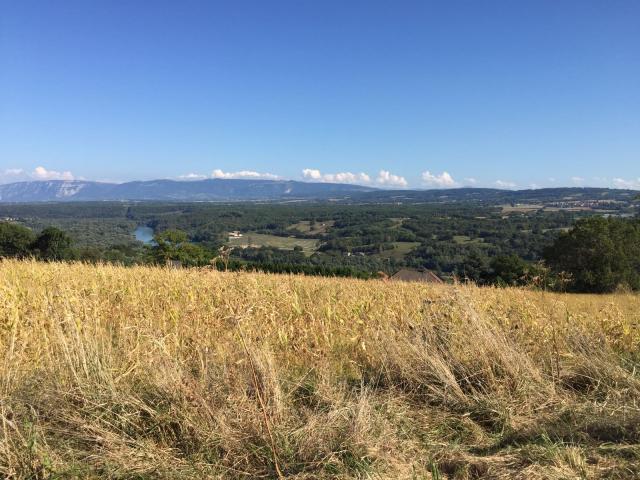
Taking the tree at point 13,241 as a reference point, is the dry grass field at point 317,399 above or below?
→ above

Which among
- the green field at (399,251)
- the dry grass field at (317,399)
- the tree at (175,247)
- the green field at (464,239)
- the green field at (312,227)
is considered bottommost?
the green field at (399,251)

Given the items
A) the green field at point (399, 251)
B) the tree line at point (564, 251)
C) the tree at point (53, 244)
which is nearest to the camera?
the tree at point (53, 244)

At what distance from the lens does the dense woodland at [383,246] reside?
30531 mm

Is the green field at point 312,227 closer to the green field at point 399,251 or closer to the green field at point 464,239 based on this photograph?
the green field at point 399,251

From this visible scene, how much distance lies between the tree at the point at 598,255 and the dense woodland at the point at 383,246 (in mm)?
101

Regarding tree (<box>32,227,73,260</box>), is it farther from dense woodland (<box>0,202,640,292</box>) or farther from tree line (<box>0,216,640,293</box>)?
dense woodland (<box>0,202,640,292</box>)

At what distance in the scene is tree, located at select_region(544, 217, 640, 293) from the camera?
3981 centimetres

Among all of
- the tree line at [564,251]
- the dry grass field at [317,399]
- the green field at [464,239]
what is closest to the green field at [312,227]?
the green field at [464,239]

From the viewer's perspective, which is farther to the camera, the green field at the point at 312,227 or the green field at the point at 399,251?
the green field at the point at 312,227

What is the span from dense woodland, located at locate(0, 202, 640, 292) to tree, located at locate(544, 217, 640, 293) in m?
0.10

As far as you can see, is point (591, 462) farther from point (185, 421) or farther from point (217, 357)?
point (217, 357)

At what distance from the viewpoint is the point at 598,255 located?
4116 cm

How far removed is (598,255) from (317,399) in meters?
47.7

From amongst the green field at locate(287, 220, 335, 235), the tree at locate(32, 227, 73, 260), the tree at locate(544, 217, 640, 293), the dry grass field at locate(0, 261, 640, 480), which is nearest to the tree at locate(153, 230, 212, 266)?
the tree at locate(32, 227, 73, 260)
